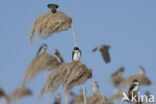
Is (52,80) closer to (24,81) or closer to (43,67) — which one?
(24,81)

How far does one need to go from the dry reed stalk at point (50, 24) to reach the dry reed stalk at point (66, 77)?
1.06 meters

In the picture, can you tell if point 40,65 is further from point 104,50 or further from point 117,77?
point 117,77

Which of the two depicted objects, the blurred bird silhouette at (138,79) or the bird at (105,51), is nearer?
the blurred bird silhouette at (138,79)

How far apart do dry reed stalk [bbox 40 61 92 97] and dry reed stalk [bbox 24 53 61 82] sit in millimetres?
1027

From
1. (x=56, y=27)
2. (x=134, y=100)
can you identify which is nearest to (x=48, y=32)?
(x=56, y=27)

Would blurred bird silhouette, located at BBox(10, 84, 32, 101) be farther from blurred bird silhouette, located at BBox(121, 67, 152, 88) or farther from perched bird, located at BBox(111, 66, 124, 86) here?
perched bird, located at BBox(111, 66, 124, 86)

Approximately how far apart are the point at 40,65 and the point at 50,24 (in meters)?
1.33

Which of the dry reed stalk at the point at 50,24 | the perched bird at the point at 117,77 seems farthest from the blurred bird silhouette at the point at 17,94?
the perched bird at the point at 117,77

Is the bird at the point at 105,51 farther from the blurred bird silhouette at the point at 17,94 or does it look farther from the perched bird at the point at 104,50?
the blurred bird silhouette at the point at 17,94

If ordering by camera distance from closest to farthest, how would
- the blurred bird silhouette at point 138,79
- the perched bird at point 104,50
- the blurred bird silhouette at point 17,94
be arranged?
1. the blurred bird silhouette at point 17,94
2. the blurred bird silhouette at point 138,79
3. the perched bird at point 104,50

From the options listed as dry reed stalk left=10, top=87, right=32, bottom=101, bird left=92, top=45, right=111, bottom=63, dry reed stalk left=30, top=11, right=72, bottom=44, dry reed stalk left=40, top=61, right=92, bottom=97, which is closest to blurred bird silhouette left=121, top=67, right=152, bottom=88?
bird left=92, top=45, right=111, bottom=63

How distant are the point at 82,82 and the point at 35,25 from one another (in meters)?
1.65

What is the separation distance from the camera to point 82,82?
9.20m

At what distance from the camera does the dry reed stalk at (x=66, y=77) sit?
29.3 feet
